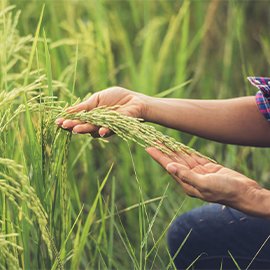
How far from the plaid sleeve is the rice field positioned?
38 cm

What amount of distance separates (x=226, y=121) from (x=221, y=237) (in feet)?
1.08

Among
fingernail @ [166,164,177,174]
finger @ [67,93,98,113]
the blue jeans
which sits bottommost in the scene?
the blue jeans

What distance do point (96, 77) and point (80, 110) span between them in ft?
4.37

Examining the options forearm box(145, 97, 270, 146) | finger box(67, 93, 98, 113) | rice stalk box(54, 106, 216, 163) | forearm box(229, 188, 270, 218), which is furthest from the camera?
forearm box(145, 97, 270, 146)

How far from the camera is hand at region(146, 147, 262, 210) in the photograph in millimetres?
2010

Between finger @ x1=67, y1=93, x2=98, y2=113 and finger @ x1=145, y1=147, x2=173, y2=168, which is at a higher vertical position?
finger @ x1=67, y1=93, x2=98, y2=113

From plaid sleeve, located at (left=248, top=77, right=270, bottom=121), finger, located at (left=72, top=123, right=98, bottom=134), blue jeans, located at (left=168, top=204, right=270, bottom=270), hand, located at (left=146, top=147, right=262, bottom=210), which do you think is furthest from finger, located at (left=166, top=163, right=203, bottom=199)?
plaid sleeve, located at (left=248, top=77, right=270, bottom=121)

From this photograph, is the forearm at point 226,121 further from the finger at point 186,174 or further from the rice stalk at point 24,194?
the rice stalk at point 24,194

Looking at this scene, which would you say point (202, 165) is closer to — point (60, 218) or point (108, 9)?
point (60, 218)

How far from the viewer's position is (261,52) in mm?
4418

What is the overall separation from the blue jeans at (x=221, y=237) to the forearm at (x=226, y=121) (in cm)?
21

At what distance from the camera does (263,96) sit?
2.42m

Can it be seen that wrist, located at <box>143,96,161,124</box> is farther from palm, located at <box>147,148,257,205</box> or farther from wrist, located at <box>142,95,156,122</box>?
palm, located at <box>147,148,257,205</box>

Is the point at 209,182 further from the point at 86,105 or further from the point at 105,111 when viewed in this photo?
the point at 86,105
